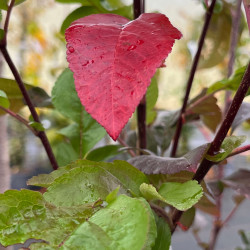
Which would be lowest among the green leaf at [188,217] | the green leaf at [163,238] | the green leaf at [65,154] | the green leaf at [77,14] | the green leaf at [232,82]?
the green leaf at [188,217]

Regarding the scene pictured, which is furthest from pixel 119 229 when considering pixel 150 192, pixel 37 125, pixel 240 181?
pixel 240 181

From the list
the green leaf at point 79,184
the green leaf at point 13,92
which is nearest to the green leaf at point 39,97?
the green leaf at point 13,92

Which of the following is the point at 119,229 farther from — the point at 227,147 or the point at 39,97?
the point at 39,97

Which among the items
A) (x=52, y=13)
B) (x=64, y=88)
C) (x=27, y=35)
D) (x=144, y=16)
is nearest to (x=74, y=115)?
(x=64, y=88)

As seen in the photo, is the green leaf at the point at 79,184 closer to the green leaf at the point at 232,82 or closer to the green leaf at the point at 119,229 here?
the green leaf at the point at 119,229

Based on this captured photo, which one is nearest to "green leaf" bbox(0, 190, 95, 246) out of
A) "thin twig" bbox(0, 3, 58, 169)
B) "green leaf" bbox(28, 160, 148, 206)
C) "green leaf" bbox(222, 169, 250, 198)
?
"green leaf" bbox(28, 160, 148, 206)

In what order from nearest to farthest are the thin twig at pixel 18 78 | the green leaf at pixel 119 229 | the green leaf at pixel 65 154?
the green leaf at pixel 119 229, the thin twig at pixel 18 78, the green leaf at pixel 65 154

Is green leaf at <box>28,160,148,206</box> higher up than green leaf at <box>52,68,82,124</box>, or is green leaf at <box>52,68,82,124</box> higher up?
green leaf at <box>52,68,82,124</box>

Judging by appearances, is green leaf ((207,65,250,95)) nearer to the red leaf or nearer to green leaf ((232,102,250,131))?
green leaf ((232,102,250,131))
